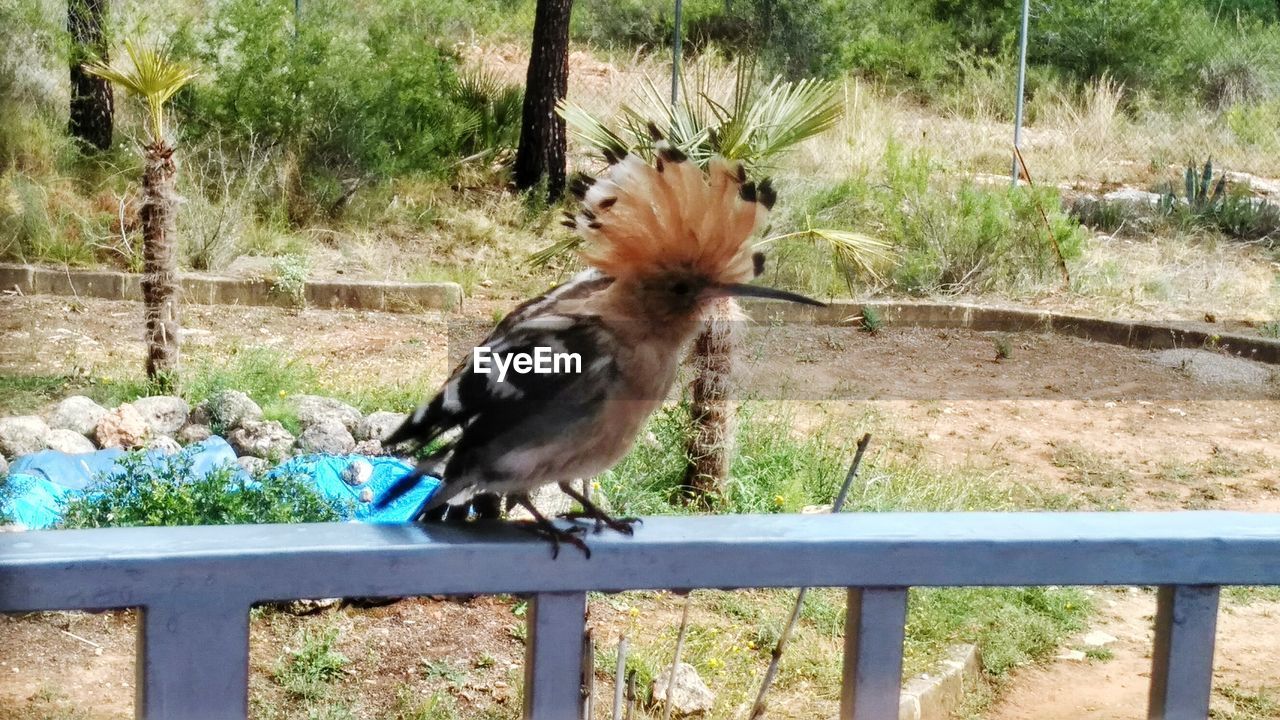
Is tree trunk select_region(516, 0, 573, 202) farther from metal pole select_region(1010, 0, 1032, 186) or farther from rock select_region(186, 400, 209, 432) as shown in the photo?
metal pole select_region(1010, 0, 1032, 186)

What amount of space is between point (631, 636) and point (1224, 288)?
7.71ft

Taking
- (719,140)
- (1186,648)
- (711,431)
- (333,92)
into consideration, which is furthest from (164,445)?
(1186,648)

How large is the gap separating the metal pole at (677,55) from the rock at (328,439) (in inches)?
27.8

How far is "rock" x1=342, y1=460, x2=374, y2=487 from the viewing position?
1.75 meters

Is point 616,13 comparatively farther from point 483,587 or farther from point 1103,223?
point 1103,223

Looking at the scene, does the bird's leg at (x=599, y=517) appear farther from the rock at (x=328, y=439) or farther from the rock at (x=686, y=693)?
the rock at (x=328, y=439)

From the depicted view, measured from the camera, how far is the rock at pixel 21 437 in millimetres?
1933

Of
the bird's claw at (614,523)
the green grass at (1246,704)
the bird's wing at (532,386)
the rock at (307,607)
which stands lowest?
the green grass at (1246,704)

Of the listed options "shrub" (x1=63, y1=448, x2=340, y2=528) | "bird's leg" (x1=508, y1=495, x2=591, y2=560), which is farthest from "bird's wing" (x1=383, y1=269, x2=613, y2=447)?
"shrub" (x1=63, y1=448, x2=340, y2=528)

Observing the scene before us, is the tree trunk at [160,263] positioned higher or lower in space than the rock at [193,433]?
higher

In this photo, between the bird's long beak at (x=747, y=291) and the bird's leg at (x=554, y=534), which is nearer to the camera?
the bird's leg at (x=554, y=534)

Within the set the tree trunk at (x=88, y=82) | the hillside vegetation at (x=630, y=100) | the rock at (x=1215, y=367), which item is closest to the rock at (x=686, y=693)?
the hillside vegetation at (x=630, y=100)

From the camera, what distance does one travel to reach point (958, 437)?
2.51m

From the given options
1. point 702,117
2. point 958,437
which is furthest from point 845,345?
point 702,117
